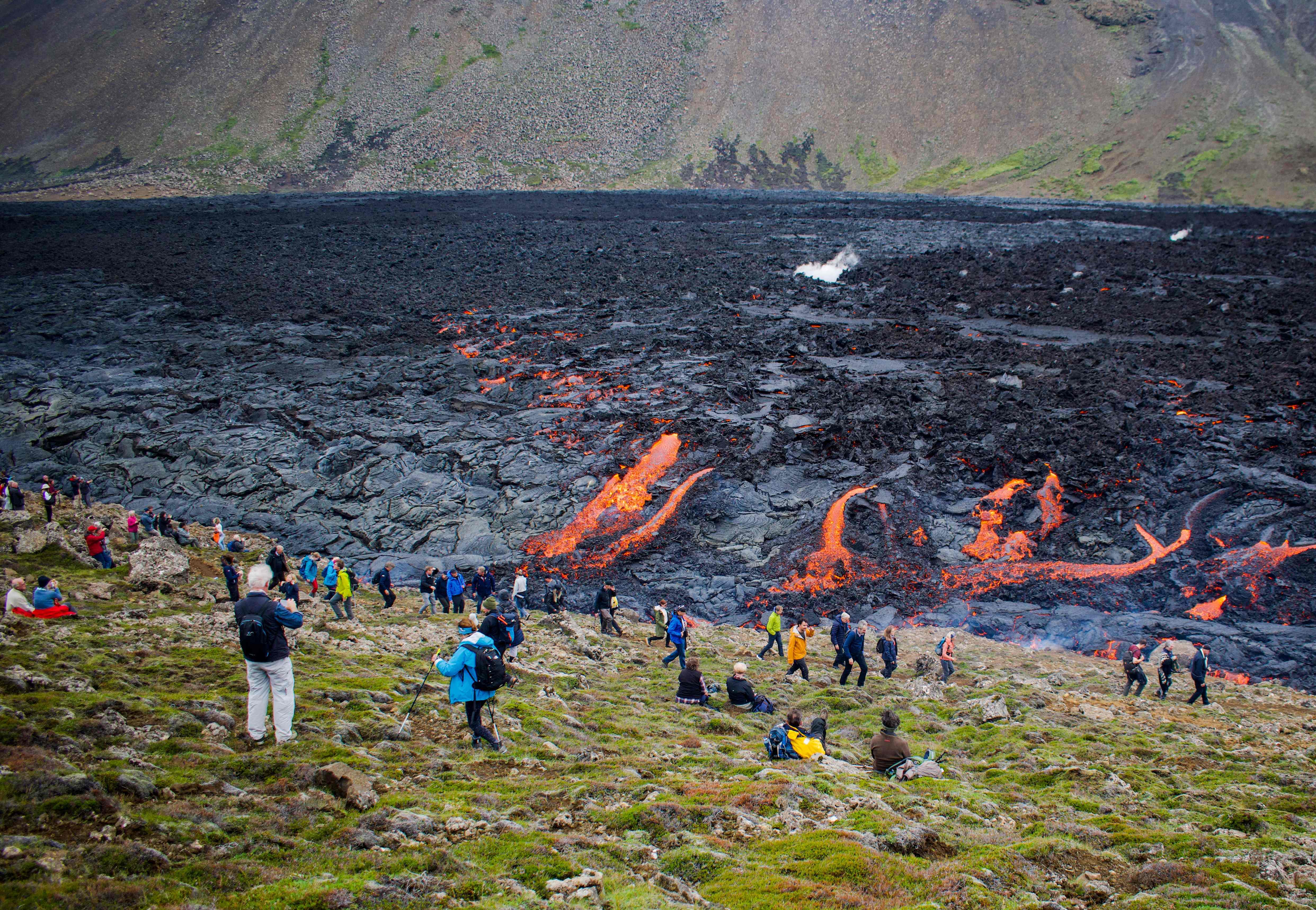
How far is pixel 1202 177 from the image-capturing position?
8925 cm

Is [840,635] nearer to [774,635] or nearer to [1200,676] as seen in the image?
[774,635]

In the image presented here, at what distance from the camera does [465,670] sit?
31.8 feet

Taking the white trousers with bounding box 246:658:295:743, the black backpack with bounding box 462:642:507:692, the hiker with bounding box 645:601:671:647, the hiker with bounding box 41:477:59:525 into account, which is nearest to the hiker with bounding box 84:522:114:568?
the hiker with bounding box 41:477:59:525

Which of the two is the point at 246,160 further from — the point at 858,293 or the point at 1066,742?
the point at 1066,742

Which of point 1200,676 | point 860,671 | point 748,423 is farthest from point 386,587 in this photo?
point 1200,676

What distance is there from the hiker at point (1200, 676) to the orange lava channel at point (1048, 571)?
666 centimetres

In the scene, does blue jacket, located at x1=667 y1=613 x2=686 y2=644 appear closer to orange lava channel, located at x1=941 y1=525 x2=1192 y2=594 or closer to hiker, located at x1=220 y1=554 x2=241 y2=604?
hiker, located at x1=220 y1=554 x2=241 y2=604

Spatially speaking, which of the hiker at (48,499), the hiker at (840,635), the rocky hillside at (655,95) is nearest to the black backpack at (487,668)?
the hiker at (840,635)

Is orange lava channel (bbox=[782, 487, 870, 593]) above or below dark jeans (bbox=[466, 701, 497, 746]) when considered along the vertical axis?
below

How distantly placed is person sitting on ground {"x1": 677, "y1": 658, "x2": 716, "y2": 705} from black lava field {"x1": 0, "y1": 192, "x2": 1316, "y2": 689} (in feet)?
29.8

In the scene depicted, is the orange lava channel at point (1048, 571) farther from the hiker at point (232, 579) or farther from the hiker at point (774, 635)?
the hiker at point (232, 579)

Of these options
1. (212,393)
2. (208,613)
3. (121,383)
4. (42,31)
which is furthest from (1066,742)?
(42,31)

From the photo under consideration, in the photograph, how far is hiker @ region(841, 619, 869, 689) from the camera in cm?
1623

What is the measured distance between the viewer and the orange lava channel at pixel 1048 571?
2381 cm
